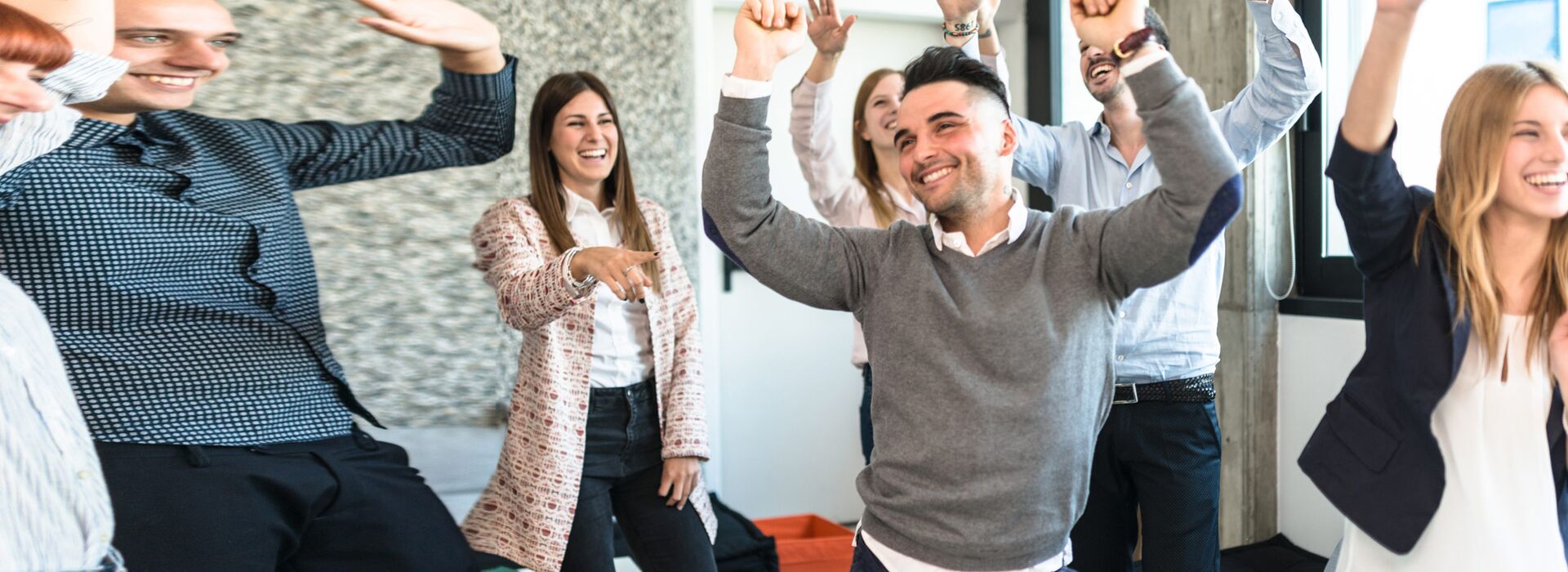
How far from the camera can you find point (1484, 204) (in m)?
1.42

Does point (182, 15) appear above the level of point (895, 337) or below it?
above

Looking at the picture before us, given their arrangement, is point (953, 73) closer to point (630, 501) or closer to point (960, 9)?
point (960, 9)

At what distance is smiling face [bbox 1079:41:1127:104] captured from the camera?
1.90m

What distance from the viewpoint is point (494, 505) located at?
2.02m

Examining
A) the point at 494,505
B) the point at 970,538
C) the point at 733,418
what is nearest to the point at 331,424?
the point at 494,505

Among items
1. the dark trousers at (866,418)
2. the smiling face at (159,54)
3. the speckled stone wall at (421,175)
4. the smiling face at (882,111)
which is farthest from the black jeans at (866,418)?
the smiling face at (159,54)

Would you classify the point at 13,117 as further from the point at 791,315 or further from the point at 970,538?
the point at 791,315

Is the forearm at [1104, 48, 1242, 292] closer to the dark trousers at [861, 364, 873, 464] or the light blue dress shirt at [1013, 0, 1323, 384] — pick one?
the light blue dress shirt at [1013, 0, 1323, 384]

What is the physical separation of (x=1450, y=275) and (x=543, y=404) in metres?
1.40

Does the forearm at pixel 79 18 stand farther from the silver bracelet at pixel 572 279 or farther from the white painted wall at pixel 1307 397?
the white painted wall at pixel 1307 397

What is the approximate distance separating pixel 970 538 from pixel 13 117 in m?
1.19

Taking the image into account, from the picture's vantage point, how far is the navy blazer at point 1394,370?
1422mm

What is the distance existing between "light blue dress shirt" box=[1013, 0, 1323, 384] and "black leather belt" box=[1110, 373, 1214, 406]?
1cm

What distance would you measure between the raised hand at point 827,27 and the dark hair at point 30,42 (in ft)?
3.14
